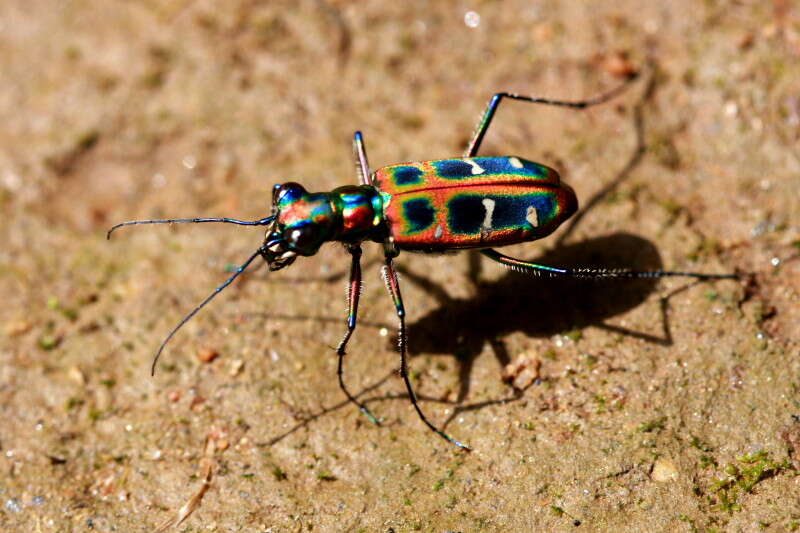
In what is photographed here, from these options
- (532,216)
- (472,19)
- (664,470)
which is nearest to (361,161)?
(532,216)

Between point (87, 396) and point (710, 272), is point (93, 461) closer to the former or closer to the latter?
point (87, 396)

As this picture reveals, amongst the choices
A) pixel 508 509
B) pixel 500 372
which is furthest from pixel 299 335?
pixel 508 509

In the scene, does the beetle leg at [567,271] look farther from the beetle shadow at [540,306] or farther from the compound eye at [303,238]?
the compound eye at [303,238]

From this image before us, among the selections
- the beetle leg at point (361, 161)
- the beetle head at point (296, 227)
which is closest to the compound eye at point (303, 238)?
the beetle head at point (296, 227)

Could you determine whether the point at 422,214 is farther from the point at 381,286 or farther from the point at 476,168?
the point at 381,286

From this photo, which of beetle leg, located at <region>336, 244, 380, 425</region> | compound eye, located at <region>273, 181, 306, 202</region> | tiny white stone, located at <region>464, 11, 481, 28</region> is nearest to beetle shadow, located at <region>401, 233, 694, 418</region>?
beetle leg, located at <region>336, 244, 380, 425</region>

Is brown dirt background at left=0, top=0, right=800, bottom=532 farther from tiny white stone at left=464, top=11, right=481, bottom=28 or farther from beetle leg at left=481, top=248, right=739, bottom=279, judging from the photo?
beetle leg at left=481, top=248, right=739, bottom=279
